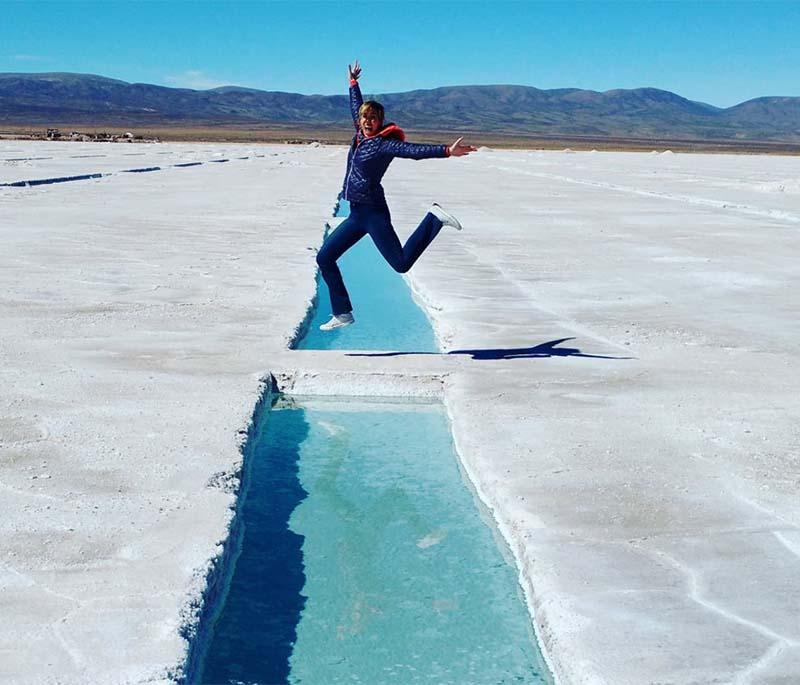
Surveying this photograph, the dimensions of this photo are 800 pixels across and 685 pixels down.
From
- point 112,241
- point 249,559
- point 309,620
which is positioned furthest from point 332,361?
point 112,241

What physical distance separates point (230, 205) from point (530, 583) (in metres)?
14.9

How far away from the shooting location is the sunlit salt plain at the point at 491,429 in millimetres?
3023

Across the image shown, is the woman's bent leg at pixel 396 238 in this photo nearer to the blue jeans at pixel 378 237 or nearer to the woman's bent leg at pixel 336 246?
the blue jeans at pixel 378 237

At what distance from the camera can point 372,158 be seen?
6.05 m

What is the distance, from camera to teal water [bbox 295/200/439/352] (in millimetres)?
7590

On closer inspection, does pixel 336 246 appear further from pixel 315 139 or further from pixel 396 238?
pixel 315 139

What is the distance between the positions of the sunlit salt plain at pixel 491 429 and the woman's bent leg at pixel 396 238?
585 millimetres

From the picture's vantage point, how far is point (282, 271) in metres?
9.78

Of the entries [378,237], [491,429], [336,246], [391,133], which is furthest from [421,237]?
[491,429]

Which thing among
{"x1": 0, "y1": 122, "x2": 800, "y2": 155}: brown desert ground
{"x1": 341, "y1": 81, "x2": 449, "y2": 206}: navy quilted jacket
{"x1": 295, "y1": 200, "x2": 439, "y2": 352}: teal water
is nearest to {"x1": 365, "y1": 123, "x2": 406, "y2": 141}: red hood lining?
{"x1": 341, "y1": 81, "x2": 449, "y2": 206}: navy quilted jacket

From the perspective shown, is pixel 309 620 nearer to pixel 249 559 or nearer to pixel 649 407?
pixel 249 559

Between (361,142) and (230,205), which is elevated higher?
(361,142)

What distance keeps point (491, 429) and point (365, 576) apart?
1490 mm

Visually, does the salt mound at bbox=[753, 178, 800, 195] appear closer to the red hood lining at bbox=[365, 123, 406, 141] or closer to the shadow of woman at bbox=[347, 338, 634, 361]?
the shadow of woman at bbox=[347, 338, 634, 361]
